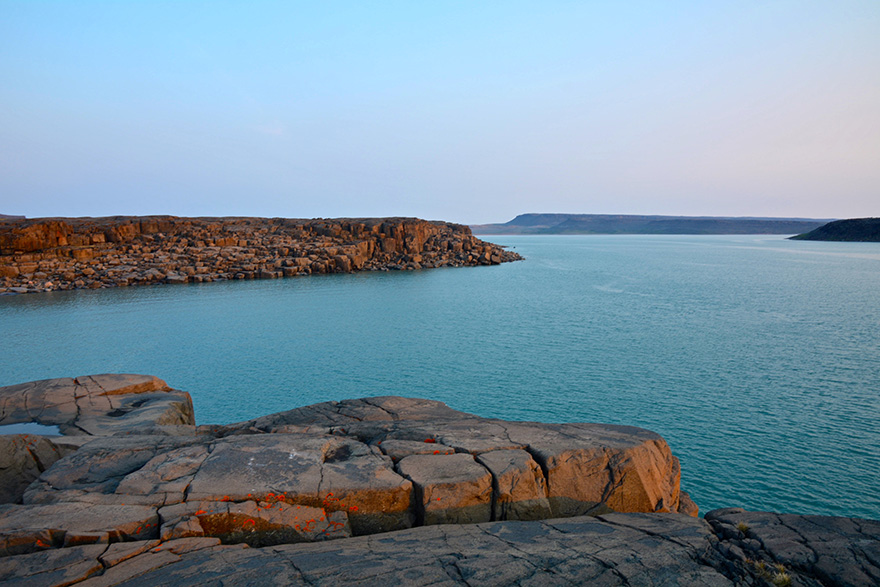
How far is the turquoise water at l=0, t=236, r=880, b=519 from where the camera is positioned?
1759 cm

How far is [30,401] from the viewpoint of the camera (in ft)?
55.4

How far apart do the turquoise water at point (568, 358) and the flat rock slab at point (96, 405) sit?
438cm

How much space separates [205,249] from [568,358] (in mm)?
69037

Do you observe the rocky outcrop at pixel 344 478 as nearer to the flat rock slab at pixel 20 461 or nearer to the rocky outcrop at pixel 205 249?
the flat rock slab at pixel 20 461

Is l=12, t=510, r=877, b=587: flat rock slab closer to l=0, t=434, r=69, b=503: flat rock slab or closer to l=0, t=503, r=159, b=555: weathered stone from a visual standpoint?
l=0, t=503, r=159, b=555: weathered stone

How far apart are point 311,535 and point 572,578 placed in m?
4.55

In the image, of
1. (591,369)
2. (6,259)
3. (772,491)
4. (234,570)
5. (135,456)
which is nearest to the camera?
(234,570)

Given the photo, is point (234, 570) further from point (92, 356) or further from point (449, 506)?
point (92, 356)

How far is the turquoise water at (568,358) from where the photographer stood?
17594 mm

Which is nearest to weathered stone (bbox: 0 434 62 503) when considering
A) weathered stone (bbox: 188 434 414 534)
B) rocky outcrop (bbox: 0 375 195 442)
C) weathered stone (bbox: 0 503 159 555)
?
rocky outcrop (bbox: 0 375 195 442)

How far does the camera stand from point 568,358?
29.5 metres

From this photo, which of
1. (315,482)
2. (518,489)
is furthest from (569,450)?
(315,482)

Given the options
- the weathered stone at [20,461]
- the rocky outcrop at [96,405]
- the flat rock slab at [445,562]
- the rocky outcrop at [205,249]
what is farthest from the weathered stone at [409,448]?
the rocky outcrop at [205,249]

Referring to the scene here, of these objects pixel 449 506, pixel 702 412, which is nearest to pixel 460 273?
pixel 702 412
